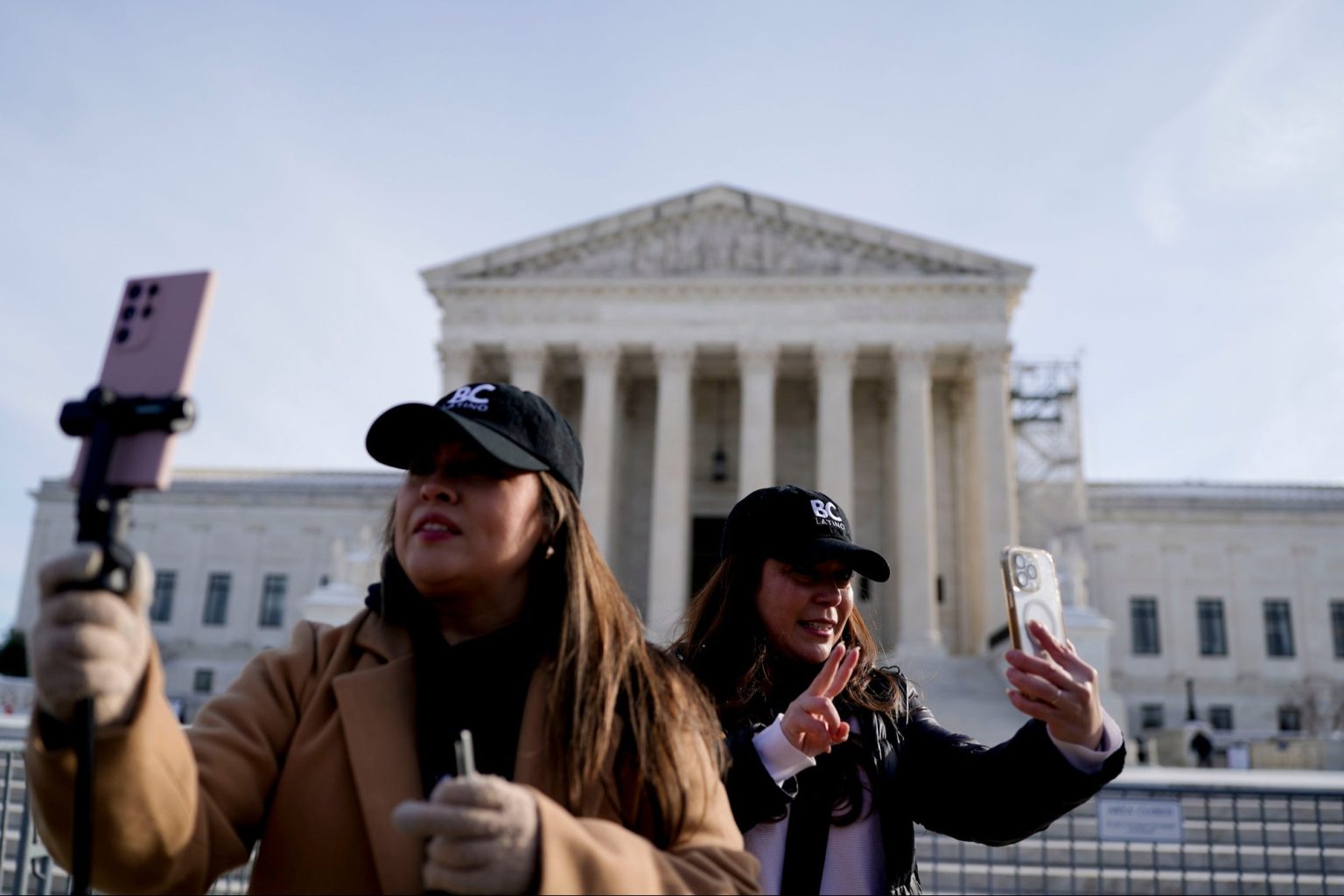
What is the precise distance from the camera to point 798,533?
11.4 ft

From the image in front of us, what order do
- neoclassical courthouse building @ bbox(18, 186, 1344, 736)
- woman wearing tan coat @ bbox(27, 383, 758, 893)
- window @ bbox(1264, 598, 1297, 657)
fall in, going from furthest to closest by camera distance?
1. window @ bbox(1264, 598, 1297, 657)
2. neoclassical courthouse building @ bbox(18, 186, 1344, 736)
3. woman wearing tan coat @ bbox(27, 383, 758, 893)

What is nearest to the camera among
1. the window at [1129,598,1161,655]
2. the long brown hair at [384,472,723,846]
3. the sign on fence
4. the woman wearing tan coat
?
the woman wearing tan coat

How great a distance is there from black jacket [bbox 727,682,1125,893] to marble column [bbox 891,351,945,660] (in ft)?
92.6

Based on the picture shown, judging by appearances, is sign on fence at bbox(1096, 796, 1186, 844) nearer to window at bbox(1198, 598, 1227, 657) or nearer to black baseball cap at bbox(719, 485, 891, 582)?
black baseball cap at bbox(719, 485, 891, 582)

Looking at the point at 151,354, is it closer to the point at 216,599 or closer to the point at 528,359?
the point at 528,359

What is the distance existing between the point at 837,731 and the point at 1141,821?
5330 millimetres

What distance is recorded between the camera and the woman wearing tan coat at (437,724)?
5.68 ft

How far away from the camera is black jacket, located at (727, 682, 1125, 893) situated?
9.25 ft

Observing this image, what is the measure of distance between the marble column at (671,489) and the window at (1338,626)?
1257 inches

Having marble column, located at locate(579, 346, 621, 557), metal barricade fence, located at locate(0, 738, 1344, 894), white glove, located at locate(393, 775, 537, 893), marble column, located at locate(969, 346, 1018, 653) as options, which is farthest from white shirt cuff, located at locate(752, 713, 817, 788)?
marble column, located at locate(579, 346, 621, 557)

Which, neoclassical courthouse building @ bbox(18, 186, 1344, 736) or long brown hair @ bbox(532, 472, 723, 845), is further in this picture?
neoclassical courthouse building @ bbox(18, 186, 1344, 736)

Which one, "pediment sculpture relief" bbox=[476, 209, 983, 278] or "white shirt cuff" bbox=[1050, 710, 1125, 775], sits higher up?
"pediment sculpture relief" bbox=[476, 209, 983, 278]

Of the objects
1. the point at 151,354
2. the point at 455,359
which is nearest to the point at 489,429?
the point at 151,354

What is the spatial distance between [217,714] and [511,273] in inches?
1393
